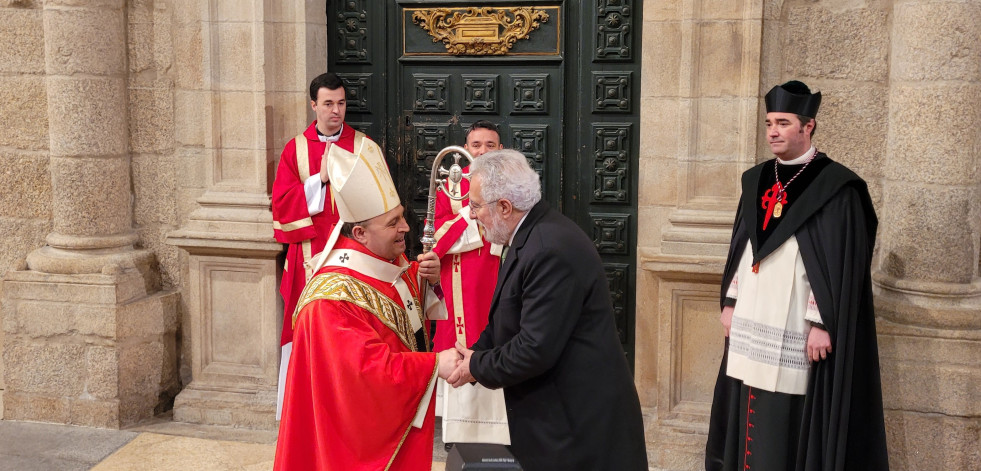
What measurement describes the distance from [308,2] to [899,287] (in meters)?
3.37

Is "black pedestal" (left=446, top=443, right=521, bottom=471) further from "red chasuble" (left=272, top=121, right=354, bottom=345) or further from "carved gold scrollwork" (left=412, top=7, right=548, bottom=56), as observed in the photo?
"carved gold scrollwork" (left=412, top=7, right=548, bottom=56)

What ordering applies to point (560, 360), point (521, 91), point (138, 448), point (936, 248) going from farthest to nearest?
point (521, 91), point (138, 448), point (936, 248), point (560, 360)

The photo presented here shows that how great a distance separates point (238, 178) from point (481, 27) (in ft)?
5.19

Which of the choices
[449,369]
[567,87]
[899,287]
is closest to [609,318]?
[449,369]

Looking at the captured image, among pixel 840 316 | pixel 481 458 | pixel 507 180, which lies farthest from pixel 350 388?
pixel 840 316

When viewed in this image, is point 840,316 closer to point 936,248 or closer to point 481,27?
point 936,248

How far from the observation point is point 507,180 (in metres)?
3.49

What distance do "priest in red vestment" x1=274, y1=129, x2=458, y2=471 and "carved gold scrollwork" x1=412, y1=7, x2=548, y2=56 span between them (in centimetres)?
226

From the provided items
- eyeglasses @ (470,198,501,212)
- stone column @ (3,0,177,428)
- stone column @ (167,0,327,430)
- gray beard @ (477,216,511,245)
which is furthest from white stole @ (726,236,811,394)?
stone column @ (3,0,177,428)

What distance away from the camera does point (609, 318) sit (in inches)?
139

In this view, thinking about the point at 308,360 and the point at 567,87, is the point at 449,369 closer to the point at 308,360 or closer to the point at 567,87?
the point at 308,360

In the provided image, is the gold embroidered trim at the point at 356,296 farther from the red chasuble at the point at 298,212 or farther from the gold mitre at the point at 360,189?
the red chasuble at the point at 298,212

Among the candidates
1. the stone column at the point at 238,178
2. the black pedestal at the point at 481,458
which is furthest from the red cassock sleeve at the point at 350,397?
the stone column at the point at 238,178

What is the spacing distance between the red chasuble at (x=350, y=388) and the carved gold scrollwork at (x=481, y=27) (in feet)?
8.22
